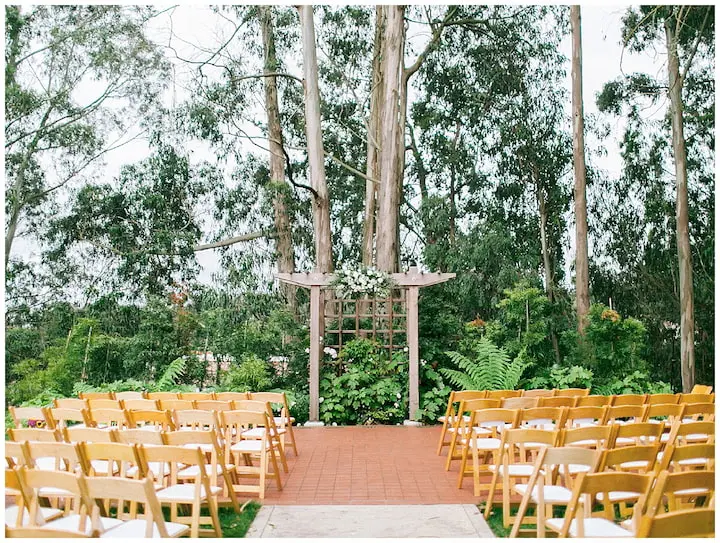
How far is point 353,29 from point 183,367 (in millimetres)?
10908

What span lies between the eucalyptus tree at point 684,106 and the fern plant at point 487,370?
6850 mm

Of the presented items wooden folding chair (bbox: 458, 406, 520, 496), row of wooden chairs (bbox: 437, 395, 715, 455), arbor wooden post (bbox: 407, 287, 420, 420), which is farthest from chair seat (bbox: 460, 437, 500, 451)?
arbor wooden post (bbox: 407, 287, 420, 420)

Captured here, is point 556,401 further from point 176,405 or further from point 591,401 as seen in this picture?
point 176,405

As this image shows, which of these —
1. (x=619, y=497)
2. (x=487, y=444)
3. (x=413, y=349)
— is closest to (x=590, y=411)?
(x=487, y=444)

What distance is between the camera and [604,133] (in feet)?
61.2

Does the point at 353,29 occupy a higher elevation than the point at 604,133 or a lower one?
higher

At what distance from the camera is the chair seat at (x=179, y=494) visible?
12.8 feet

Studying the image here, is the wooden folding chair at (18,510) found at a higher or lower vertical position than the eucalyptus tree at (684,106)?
lower

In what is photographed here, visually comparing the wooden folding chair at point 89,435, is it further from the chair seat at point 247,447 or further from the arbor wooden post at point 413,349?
the arbor wooden post at point 413,349

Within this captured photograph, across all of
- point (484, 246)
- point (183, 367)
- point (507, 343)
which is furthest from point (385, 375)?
point (484, 246)

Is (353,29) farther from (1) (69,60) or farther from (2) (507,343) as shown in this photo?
(2) (507,343)

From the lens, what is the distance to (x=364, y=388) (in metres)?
9.78

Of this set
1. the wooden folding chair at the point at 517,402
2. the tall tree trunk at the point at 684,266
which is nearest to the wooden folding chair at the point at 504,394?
the wooden folding chair at the point at 517,402

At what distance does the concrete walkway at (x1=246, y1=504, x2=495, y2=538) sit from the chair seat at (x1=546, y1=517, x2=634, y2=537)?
856 mm
